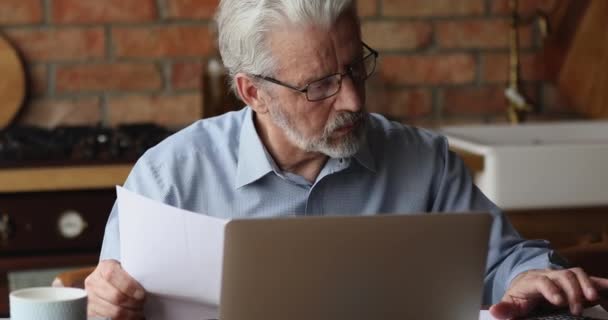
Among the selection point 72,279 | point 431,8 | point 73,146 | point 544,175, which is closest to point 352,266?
point 72,279

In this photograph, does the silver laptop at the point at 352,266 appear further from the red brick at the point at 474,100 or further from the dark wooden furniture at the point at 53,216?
the red brick at the point at 474,100

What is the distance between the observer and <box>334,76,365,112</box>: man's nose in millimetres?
1657

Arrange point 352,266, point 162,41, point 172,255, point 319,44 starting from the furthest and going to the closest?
point 162,41 → point 319,44 → point 172,255 → point 352,266

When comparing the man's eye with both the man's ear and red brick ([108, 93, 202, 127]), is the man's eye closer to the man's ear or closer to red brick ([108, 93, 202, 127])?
the man's ear

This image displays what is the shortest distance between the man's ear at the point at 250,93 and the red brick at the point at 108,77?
1077 mm

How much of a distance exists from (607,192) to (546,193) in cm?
15

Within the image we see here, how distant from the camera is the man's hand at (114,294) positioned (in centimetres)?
142

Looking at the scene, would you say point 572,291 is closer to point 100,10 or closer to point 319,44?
point 319,44

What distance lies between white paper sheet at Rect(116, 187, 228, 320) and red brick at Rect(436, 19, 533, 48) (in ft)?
5.59

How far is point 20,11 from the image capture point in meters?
2.74

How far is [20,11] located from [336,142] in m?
1.36

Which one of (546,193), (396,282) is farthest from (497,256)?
(546,193)

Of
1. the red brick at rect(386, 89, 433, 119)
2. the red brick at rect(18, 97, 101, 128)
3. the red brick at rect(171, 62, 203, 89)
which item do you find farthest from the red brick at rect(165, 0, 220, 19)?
the red brick at rect(386, 89, 433, 119)

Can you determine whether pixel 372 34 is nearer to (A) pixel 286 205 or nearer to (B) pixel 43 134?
(B) pixel 43 134
